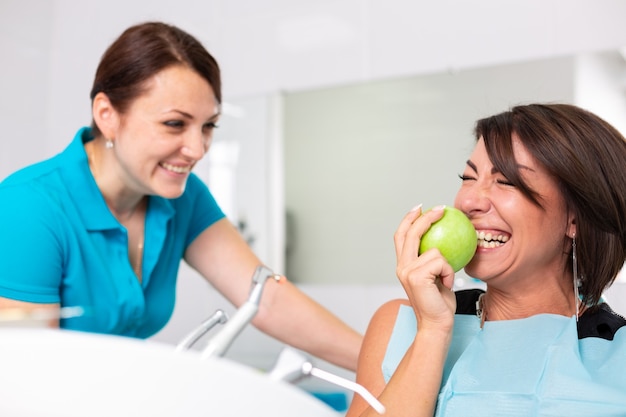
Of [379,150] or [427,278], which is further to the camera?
[379,150]

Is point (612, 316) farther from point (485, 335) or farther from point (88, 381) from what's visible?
point (88, 381)

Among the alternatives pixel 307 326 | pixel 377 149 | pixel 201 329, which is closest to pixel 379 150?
pixel 377 149

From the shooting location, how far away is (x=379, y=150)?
284 centimetres

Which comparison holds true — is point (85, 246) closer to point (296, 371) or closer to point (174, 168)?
point (174, 168)

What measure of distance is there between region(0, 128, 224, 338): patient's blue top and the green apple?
77cm

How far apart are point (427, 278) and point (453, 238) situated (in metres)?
0.10

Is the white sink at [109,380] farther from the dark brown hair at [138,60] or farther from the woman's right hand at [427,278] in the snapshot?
the dark brown hair at [138,60]

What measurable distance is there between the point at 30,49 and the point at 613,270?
3002 millimetres

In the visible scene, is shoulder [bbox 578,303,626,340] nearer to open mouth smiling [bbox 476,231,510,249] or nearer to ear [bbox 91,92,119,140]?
open mouth smiling [bbox 476,231,510,249]

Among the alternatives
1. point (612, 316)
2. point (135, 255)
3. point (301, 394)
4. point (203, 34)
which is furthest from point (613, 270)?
point (203, 34)

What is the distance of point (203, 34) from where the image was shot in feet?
10.8

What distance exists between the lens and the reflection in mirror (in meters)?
2.55

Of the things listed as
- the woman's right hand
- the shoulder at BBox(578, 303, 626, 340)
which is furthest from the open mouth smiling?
the shoulder at BBox(578, 303, 626, 340)

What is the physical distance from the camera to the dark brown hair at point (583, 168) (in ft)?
4.65
